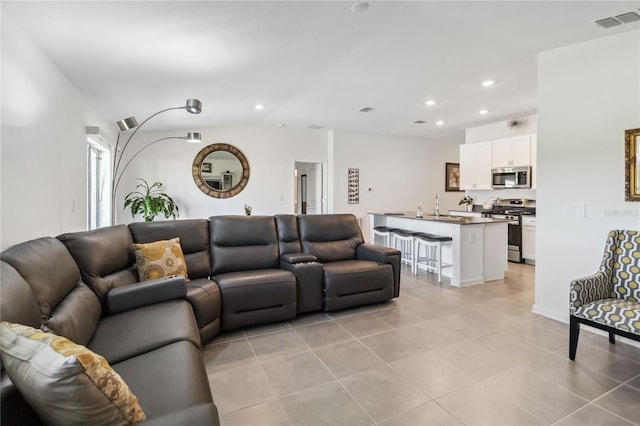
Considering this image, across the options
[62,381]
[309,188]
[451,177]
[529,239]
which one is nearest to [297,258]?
[62,381]

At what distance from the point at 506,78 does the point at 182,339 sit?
442 centimetres

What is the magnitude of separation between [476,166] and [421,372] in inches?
221

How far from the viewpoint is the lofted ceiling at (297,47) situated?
2123mm

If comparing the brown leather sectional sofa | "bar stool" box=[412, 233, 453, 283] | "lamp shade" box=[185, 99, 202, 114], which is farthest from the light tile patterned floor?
"lamp shade" box=[185, 99, 202, 114]

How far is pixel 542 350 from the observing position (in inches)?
103

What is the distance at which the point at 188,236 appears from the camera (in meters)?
3.25

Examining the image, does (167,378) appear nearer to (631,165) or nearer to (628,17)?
(631,165)

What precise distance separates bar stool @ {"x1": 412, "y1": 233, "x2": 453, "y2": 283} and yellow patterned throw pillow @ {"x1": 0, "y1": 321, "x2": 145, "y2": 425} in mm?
4185

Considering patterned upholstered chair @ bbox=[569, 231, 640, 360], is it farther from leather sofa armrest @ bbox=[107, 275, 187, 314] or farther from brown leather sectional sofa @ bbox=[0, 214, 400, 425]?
leather sofa armrest @ bbox=[107, 275, 187, 314]

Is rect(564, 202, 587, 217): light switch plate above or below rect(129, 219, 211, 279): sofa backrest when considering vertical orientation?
above

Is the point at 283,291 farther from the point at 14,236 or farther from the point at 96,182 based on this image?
the point at 96,182

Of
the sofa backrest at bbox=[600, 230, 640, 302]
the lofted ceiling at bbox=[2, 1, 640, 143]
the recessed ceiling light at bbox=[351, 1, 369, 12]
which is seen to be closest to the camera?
the lofted ceiling at bbox=[2, 1, 640, 143]

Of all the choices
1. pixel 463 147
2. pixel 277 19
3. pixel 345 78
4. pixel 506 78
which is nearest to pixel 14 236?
pixel 277 19

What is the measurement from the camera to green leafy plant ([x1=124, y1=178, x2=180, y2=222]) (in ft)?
17.1
